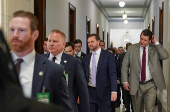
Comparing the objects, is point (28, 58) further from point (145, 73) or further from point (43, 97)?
point (145, 73)

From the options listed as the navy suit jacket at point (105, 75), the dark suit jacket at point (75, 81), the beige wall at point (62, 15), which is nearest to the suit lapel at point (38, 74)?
the dark suit jacket at point (75, 81)

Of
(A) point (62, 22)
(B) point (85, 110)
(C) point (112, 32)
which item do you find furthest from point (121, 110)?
(C) point (112, 32)

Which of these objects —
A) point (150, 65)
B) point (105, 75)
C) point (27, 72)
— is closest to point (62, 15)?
point (105, 75)

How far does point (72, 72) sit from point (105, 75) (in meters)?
1.91

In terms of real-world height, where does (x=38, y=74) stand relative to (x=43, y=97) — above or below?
above

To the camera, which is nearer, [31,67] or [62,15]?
[31,67]

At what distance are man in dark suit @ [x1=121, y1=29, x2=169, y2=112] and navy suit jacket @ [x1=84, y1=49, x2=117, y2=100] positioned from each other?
50 centimetres

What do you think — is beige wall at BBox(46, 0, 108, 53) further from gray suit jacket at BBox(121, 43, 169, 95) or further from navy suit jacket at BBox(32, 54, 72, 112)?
navy suit jacket at BBox(32, 54, 72, 112)

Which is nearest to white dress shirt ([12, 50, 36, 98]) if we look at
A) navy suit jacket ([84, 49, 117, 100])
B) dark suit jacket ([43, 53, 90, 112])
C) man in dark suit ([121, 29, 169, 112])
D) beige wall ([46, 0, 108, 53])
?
dark suit jacket ([43, 53, 90, 112])

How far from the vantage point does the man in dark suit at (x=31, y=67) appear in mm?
1843

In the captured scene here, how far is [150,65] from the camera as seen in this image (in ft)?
18.8

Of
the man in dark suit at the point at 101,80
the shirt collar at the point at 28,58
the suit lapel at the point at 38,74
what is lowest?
the man in dark suit at the point at 101,80

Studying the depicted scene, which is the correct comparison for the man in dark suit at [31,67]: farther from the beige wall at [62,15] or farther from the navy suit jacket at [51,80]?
the beige wall at [62,15]

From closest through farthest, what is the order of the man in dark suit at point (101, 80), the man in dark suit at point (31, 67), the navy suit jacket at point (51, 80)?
the man in dark suit at point (31, 67) → the navy suit jacket at point (51, 80) → the man in dark suit at point (101, 80)
